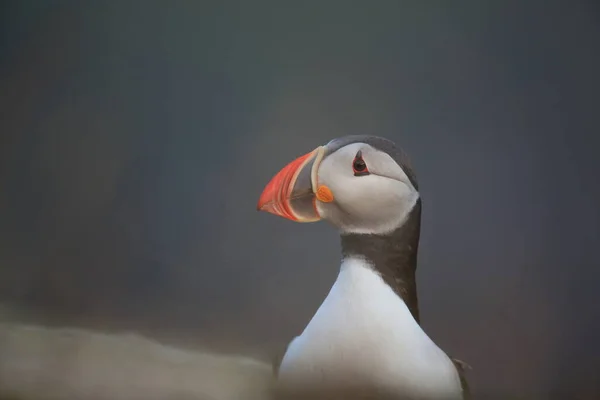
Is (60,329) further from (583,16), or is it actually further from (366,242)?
(583,16)

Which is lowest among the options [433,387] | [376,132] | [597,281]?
[433,387]

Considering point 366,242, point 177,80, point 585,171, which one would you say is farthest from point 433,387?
point 177,80

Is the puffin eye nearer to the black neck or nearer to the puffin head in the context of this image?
the puffin head

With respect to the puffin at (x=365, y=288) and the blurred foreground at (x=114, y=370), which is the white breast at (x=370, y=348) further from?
the blurred foreground at (x=114, y=370)

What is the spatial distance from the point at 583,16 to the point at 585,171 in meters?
0.49

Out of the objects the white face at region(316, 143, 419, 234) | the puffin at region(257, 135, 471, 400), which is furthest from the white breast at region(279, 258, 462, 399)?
the white face at region(316, 143, 419, 234)

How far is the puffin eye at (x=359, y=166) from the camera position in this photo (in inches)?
53.2

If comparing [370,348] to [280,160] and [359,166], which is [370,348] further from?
[280,160]

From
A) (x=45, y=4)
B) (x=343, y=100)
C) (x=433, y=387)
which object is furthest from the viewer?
(x=45, y=4)

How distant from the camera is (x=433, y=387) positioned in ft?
4.02

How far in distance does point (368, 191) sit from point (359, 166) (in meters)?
0.07

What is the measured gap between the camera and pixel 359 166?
1.36 meters

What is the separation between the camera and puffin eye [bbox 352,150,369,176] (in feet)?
4.43

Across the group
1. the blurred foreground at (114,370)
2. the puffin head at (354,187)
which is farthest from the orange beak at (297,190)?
the blurred foreground at (114,370)
